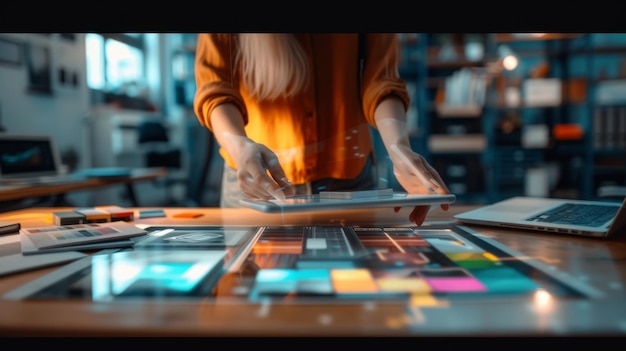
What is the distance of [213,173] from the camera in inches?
68.6

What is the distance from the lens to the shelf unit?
405 cm

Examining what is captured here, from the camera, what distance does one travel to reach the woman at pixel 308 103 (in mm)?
1034

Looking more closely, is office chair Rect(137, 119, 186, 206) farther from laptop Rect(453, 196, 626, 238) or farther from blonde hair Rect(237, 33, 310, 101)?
laptop Rect(453, 196, 626, 238)

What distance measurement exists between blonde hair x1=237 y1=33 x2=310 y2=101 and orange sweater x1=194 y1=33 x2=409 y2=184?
20mm

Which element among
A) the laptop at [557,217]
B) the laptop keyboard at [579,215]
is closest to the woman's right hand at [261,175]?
the laptop at [557,217]

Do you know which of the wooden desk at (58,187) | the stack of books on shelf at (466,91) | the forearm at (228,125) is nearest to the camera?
the forearm at (228,125)

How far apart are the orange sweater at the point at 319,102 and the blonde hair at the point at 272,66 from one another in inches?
0.8

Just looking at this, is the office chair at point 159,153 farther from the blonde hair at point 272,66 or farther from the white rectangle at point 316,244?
the white rectangle at point 316,244

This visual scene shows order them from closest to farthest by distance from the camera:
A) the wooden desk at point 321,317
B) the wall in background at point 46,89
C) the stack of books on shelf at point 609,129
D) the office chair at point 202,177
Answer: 1. the wooden desk at point 321,317
2. the office chair at point 202,177
3. the wall in background at point 46,89
4. the stack of books on shelf at point 609,129

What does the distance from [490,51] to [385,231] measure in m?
3.93

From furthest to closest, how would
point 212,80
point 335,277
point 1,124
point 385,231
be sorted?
1. point 1,124
2. point 212,80
3. point 385,231
4. point 335,277

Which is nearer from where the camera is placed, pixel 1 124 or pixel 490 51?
pixel 1 124
